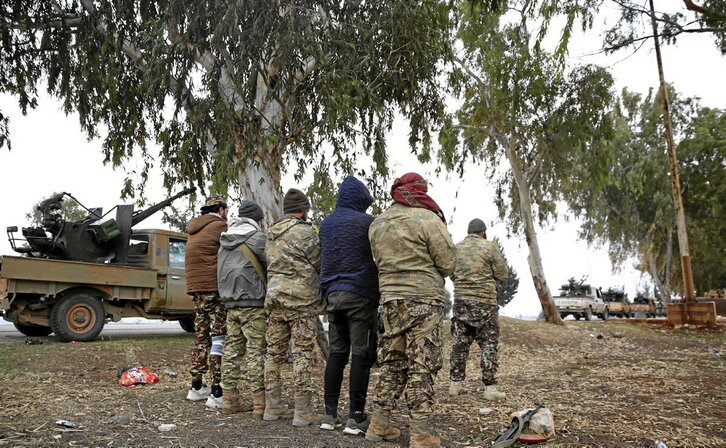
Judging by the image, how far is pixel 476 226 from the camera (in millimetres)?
6504

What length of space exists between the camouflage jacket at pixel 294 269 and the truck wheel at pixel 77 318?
22.5 ft

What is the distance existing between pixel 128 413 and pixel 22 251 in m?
7.62

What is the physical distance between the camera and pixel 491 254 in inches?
248

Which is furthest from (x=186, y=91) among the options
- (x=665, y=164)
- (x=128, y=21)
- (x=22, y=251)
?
(x=665, y=164)

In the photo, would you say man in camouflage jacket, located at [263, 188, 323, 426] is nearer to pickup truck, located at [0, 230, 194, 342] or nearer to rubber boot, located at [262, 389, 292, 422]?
A: rubber boot, located at [262, 389, 292, 422]

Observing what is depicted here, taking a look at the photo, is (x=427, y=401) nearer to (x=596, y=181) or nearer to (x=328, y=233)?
(x=328, y=233)

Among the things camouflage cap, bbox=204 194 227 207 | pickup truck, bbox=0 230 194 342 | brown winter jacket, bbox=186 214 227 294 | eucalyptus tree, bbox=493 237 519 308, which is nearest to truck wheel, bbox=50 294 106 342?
pickup truck, bbox=0 230 194 342

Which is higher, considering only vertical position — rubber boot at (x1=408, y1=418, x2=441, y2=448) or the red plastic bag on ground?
the red plastic bag on ground

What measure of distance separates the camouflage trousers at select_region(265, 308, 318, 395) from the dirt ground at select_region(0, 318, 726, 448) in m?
0.34

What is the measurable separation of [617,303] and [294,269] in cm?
3175

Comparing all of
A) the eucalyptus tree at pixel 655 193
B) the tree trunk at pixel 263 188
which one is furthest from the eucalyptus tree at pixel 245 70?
the eucalyptus tree at pixel 655 193

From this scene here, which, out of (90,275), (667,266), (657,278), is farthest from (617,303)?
(90,275)

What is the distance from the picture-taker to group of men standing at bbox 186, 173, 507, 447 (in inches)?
161

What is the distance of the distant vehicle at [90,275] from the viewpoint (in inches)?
392
